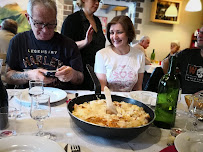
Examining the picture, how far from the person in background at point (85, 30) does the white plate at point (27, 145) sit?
1167 millimetres

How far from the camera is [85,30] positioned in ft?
6.48

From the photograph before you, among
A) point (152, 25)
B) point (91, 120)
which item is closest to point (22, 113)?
point (91, 120)

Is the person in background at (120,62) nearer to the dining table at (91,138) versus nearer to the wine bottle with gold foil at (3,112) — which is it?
the dining table at (91,138)

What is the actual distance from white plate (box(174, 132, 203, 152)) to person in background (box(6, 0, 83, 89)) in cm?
87

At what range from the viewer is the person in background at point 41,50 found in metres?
1.40

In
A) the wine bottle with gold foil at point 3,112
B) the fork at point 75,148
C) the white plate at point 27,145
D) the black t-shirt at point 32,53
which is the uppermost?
the black t-shirt at point 32,53

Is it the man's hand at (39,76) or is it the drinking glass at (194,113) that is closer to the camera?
the drinking glass at (194,113)

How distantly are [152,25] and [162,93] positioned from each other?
167 inches

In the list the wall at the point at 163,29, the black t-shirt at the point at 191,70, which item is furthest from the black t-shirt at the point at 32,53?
the wall at the point at 163,29

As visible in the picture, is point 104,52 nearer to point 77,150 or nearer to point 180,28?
point 77,150

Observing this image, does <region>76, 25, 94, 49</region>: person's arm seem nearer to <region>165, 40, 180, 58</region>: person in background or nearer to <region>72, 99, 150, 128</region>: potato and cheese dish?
<region>72, 99, 150, 128</region>: potato and cheese dish

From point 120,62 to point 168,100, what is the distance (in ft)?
2.77

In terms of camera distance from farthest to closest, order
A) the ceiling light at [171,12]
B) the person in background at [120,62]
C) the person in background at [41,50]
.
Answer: the ceiling light at [171,12]
the person in background at [120,62]
the person in background at [41,50]

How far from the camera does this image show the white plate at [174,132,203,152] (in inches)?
26.8
